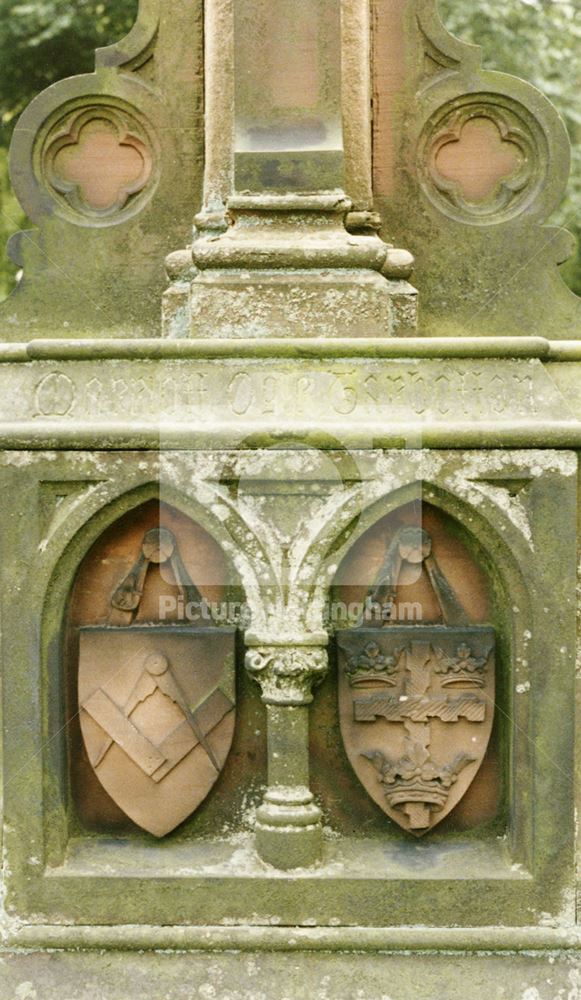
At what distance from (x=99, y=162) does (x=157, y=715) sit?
208 cm

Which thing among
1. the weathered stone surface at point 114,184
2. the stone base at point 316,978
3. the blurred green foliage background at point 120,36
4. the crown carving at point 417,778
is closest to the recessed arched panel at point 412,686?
the crown carving at point 417,778

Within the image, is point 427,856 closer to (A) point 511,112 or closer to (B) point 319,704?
(B) point 319,704

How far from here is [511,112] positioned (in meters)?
4.98

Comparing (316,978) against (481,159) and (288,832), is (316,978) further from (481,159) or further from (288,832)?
(481,159)

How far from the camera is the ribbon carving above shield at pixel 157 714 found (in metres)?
4.28

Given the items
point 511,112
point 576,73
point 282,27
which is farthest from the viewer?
point 576,73

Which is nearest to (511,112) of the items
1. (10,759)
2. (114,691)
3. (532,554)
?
(532,554)

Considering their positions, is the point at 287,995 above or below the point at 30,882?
below

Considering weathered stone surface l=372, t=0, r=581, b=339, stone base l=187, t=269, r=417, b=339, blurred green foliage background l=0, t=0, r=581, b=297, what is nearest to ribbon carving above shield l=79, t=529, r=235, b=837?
stone base l=187, t=269, r=417, b=339

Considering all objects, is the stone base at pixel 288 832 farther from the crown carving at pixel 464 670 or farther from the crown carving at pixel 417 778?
the crown carving at pixel 464 670

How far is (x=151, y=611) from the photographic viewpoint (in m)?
4.42

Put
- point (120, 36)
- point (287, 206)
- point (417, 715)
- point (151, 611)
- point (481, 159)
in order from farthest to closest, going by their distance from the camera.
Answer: point (120, 36)
point (481, 159)
point (287, 206)
point (151, 611)
point (417, 715)

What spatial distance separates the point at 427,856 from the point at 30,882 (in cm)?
122

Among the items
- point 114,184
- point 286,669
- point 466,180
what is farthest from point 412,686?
point 114,184
